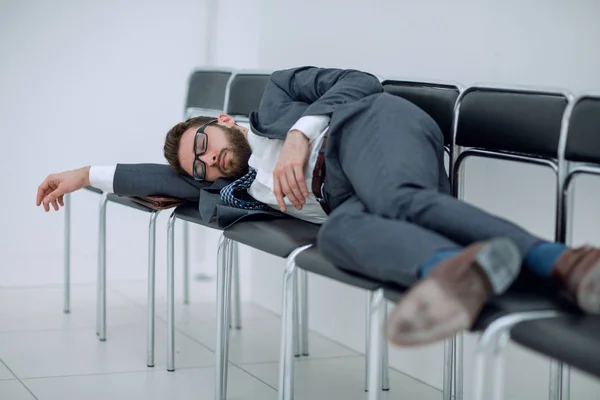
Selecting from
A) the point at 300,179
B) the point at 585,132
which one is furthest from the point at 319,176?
the point at 585,132

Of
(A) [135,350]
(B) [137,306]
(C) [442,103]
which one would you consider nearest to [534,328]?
(C) [442,103]

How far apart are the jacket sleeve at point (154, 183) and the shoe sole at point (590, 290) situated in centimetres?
135

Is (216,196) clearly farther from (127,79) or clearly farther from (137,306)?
(127,79)

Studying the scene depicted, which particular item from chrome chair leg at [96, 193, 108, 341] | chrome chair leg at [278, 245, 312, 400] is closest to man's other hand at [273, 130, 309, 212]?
chrome chair leg at [278, 245, 312, 400]

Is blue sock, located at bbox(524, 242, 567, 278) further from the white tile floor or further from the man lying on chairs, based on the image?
the white tile floor

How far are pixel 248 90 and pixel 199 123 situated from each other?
443 millimetres

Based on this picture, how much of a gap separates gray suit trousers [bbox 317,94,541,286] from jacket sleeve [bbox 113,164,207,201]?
0.55m

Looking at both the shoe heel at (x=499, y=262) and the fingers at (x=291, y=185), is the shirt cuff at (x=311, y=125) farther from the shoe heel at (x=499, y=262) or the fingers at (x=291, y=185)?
the shoe heel at (x=499, y=262)

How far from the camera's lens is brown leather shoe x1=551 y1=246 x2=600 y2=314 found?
4.52 feet

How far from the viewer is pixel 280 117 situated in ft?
7.77

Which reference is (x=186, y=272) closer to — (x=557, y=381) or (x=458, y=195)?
(x=458, y=195)

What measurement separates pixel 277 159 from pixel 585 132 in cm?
79

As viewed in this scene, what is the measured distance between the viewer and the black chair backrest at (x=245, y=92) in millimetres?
2840

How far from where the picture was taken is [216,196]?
2.37 m
